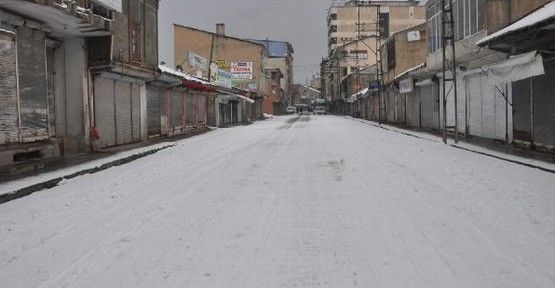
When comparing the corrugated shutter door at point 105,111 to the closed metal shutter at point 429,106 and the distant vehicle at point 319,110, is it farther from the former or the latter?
the distant vehicle at point 319,110

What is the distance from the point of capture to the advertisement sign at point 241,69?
7194cm

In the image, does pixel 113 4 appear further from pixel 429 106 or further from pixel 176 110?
pixel 429 106

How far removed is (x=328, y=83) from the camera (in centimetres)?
13175

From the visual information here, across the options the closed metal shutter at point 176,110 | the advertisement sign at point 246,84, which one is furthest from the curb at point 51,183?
the advertisement sign at point 246,84

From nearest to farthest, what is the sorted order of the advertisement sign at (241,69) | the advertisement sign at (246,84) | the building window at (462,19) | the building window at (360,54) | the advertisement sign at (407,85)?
1. the building window at (462,19)
2. the advertisement sign at (407,85)
3. the advertisement sign at (241,69)
4. the advertisement sign at (246,84)
5. the building window at (360,54)

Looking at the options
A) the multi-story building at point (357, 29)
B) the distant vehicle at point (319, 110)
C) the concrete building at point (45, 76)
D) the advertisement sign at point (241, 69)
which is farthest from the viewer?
the distant vehicle at point (319, 110)

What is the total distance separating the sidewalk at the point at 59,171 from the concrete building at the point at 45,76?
0.66 m

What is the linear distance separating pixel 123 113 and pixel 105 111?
1.97 meters

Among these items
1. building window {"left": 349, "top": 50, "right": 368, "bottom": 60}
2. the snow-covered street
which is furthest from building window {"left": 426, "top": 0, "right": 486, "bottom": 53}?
building window {"left": 349, "top": 50, "right": 368, "bottom": 60}

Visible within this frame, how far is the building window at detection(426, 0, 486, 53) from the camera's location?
22.3 metres

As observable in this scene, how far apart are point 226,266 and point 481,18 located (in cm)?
1985

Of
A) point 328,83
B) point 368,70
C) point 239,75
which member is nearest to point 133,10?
point 239,75

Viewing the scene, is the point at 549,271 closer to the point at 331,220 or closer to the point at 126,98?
the point at 331,220

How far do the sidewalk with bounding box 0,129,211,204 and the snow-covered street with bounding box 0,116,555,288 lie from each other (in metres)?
0.28
